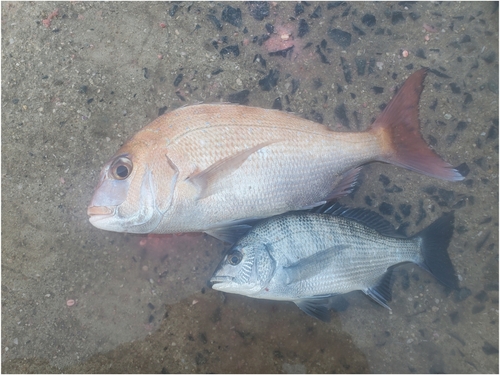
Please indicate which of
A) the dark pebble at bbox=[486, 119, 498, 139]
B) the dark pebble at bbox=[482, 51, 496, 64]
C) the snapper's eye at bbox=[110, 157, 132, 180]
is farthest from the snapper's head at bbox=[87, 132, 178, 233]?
the dark pebble at bbox=[482, 51, 496, 64]

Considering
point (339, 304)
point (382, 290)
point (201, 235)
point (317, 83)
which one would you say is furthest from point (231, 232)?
point (317, 83)

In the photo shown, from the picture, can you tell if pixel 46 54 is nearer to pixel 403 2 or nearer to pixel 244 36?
pixel 244 36

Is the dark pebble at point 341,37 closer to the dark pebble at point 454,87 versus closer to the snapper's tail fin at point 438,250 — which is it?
the dark pebble at point 454,87

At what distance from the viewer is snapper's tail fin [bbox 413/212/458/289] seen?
2.18 meters

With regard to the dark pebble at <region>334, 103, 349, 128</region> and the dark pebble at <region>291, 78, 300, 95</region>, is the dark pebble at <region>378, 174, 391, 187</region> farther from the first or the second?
the dark pebble at <region>291, 78, 300, 95</region>

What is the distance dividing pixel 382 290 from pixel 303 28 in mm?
1732

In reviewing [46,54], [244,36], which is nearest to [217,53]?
[244,36]

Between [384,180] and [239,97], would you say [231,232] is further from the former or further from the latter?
[384,180]

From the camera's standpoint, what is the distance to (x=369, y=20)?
7.80 ft

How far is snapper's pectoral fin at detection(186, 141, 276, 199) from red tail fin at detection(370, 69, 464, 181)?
799 millimetres

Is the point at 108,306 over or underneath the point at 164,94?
underneath

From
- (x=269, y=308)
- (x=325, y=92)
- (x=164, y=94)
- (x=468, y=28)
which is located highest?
(x=468, y=28)

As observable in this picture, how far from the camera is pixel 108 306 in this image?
2299mm

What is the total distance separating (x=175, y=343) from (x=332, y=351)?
988 millimetres
